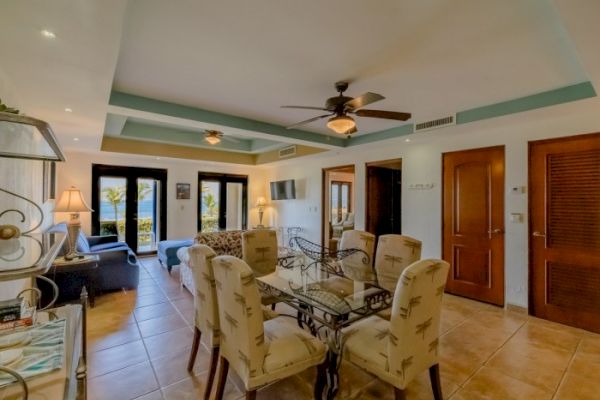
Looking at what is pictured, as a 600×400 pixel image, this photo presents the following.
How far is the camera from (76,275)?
357 cm

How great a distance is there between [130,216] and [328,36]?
629 cm

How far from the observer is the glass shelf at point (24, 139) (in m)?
0.85

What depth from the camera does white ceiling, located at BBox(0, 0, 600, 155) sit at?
164 cm

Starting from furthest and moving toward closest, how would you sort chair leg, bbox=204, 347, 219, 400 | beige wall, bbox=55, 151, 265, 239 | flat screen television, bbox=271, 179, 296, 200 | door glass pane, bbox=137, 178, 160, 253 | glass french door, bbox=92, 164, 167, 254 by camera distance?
flat screen television, bbox=271, 179, 296, 200 < door glass pane, bbox=137, 178, 160, 253 < glass french door, bbox=92, 164, 167, 254 < beige wall, bbox=55, 151, 265, 239 < chair leg, bbox=204, 347, 219, 400

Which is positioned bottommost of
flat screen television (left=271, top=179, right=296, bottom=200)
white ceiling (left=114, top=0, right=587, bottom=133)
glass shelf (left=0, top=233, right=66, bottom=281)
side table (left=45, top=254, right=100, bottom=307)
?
side table (left=45, top=254, right=100, bottom=307)

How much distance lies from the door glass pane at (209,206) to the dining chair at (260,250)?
458 centimetres

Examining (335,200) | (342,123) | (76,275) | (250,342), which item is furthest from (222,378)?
(335,200)

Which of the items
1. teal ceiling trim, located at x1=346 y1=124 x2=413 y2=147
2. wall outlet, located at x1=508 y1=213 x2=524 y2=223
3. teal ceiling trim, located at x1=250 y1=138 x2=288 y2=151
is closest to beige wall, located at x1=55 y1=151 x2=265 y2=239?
teal ceiling trim, located at x1=250 y1=138 x2=288 y2=151

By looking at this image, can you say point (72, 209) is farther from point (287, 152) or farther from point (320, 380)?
point (287, 152)

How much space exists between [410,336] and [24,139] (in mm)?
3296

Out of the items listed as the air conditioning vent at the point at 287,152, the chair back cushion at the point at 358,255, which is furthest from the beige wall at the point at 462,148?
the chair back cushion at the point at 358,255

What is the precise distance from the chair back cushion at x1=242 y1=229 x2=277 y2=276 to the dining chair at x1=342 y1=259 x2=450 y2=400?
1.59 meters

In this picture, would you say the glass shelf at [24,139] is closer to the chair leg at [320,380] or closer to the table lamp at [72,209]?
the table lamp at [72,209]

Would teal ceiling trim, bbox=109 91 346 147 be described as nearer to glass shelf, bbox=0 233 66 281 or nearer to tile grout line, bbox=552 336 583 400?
glass shelf, bbox=0 233 66 281
